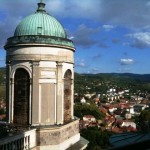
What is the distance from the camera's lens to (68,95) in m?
20.0

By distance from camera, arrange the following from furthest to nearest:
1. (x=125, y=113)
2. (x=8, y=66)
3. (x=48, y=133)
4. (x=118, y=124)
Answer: (x=125, y=113) → (x=118, y=124) → (x=8, y=66) → (x=48, y=133)

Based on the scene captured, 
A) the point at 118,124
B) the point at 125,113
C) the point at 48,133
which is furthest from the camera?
the point at 125,113

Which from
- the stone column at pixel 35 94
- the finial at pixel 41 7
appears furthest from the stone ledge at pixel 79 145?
the finial at pixel 41 7

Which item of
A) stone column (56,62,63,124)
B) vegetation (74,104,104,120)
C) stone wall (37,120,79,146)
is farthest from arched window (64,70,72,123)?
A: vegetation (74,104,104,120)

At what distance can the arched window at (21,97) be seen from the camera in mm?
18516

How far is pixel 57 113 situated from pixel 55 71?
2.27 m

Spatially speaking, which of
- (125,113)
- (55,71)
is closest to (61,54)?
(55,71)

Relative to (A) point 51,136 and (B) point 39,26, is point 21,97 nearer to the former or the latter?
(A) point 51,136

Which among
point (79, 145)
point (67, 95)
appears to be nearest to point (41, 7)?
point (67, 95)

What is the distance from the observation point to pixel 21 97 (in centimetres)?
1870

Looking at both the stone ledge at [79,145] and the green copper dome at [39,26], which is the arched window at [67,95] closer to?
the stone ledge at [79,145]

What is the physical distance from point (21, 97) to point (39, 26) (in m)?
3.95

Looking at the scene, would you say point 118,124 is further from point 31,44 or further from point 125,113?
point 31,44

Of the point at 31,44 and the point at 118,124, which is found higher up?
the point at 31,44
